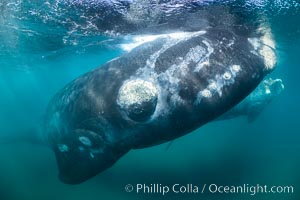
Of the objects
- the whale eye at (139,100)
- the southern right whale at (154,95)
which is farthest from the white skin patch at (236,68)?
the whale eye at (139,100)

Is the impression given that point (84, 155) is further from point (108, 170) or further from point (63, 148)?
point (108, 170)

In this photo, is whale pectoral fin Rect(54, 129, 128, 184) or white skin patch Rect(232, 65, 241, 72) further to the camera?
whale pectoral fin Rect(54, 129, 128, 184)

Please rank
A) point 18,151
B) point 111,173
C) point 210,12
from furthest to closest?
point 18,151 → point 111,173 → point 210,12

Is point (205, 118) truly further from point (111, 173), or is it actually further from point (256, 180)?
point (256, 180)

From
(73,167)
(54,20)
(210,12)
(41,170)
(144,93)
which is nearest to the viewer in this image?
(144,93)

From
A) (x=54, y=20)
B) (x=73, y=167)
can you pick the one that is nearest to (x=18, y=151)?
(x=54, y=20)

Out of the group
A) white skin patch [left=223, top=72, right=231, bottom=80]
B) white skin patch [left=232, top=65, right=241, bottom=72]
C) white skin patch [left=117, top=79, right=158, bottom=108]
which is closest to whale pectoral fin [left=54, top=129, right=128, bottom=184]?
white skin patch [left=117, top=79, right=158, bottom=108]

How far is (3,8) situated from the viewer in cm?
1160

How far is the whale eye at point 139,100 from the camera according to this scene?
7012mm

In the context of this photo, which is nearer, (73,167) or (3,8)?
(73,167)

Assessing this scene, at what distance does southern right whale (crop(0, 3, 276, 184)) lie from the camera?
7.19 m

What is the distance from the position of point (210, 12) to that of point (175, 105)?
224 inches

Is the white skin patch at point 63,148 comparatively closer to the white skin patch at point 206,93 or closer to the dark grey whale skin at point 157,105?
the dark grey whale skin at point 157,105

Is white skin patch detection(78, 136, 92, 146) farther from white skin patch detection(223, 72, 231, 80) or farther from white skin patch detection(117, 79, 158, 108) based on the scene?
white skin patch detection(223, 72, 231, 80)
